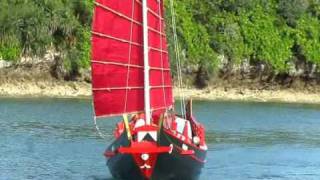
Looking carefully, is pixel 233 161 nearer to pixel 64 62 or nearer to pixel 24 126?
pixel 24 126

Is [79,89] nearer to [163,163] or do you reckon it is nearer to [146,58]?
[146,58]

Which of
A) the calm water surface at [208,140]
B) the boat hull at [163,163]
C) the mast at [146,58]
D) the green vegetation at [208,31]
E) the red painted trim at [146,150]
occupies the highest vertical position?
the green vegetation at [208,31]

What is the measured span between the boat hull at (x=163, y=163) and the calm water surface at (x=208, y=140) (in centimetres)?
238

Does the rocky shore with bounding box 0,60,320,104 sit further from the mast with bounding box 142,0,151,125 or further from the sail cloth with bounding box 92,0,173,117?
the mast with bounding box 142,0,151,125

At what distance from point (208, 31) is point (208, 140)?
28.0 meters

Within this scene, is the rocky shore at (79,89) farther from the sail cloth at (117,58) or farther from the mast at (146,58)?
the mast at (146,58)

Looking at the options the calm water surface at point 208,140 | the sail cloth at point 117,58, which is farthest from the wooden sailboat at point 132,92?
the calm water surface at point 208,140

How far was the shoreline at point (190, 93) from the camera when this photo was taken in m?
47.7

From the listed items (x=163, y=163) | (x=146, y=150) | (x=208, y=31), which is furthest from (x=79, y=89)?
(x=146, y=150)

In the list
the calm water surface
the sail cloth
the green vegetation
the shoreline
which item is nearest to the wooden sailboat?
the sail cloth

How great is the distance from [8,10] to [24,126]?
68.3 feet

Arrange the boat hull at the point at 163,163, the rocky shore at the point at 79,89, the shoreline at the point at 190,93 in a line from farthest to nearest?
the rocky shore at the point at 79,89, the shoreline at the point at 190,93, the boat hull at the point at 163,163

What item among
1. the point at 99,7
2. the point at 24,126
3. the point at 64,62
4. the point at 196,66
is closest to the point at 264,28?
the point at 196,66

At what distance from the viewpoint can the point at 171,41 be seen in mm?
51594
